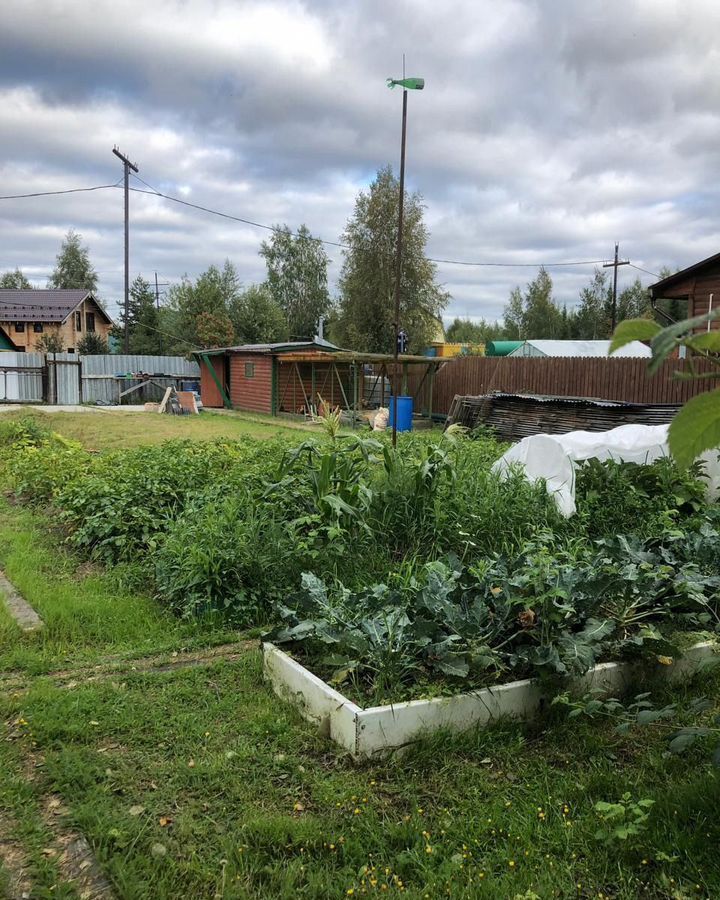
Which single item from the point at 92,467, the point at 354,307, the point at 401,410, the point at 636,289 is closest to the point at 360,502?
the point at 92,467

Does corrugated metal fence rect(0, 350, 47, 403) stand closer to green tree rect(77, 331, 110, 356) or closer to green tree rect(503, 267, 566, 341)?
green tree rect(77, 331, 110, 356)

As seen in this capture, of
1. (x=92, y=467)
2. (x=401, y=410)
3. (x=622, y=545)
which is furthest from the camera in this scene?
(x=401, y=410)

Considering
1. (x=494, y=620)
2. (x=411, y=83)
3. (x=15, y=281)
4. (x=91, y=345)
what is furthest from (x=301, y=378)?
(x=15, y=281)

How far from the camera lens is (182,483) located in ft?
20.6

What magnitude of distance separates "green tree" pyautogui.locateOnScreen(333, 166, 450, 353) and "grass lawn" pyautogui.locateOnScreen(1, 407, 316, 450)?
45.9ft

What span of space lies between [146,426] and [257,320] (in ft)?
86.1

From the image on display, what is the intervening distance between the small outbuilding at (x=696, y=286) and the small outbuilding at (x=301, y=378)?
629cm

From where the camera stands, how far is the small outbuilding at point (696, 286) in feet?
54.0

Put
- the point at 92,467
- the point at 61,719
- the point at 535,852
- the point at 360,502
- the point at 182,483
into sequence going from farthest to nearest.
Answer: the point at 92,467
the point at 182,483
the point at 360,502
the point at 61,719
the point at 535,852

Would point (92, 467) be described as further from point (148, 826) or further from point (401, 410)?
point (401, 410)

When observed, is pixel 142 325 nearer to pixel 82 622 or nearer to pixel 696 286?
pixel 696 286

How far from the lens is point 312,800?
2.46m

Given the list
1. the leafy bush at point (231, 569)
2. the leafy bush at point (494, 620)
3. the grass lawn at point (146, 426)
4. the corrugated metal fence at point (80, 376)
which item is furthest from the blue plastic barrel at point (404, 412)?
the leafy bush at point (494, 620)

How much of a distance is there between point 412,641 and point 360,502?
1.92 metres
